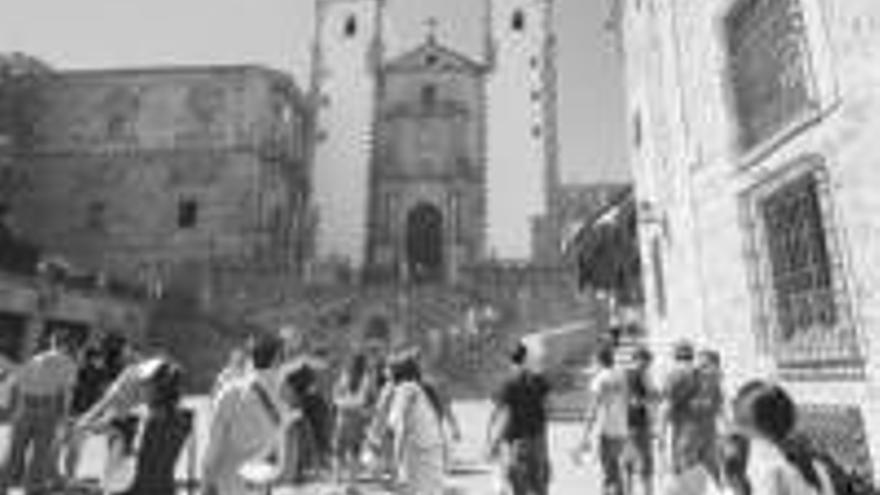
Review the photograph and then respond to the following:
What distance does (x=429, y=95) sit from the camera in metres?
37.7

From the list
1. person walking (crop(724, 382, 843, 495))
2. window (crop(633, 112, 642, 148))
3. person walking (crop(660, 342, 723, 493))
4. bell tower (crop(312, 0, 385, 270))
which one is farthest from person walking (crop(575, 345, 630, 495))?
bell tower (crop(312, 0, 385, 270))

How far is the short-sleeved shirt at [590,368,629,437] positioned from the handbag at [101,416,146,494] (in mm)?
4333

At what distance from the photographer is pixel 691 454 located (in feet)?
21.1

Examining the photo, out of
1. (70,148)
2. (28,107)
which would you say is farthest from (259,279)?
(28,107)

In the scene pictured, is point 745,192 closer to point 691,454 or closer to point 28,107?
point 691,454

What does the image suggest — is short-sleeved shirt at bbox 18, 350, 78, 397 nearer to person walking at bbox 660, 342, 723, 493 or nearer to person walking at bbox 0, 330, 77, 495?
person walking at bbox 0, 330, 77, 495

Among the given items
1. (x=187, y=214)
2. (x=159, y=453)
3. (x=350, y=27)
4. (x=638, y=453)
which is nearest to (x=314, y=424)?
(x=638, y=453)

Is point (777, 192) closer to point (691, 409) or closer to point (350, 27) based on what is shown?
point (691, 409)

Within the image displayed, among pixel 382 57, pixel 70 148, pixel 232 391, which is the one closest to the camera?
pixel 232 391

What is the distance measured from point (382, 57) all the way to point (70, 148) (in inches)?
622

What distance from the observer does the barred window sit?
7387mm

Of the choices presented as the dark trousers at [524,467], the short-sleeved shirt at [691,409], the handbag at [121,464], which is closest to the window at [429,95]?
the short-sleeved shirt at [691,409]

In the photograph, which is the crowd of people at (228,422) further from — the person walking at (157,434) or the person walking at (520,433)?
the person walking at (520,433)

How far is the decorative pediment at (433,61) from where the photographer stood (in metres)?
37.7
